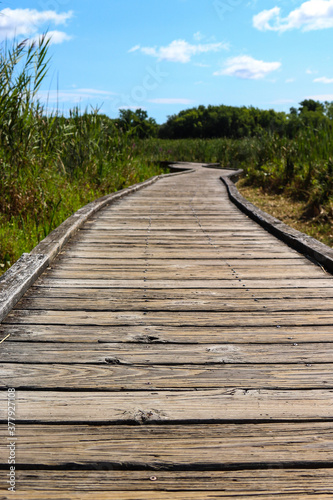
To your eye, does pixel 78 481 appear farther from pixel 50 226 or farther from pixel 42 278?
pixel 50 226

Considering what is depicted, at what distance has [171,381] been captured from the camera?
1.73 metres

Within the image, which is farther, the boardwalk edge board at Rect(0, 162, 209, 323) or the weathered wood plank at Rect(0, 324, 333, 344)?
the boardwalk edge board at Rect(0, 162, 209, 323)

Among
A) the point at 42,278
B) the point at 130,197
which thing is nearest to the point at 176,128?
the point at 130,197

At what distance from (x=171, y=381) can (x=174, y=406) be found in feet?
0.54

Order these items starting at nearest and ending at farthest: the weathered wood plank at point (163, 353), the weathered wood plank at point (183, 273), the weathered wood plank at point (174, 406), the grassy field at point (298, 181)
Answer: the weathered wood plank at point (174, 406) < the weathered wood plank at point (163, 353) < the weathered wood plank at point (183, 273) < the grassy field at point (298, 181)

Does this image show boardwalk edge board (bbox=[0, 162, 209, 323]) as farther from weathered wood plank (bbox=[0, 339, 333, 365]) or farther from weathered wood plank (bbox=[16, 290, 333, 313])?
weathered wood plank (bbox=[0, 339, 333, 365])

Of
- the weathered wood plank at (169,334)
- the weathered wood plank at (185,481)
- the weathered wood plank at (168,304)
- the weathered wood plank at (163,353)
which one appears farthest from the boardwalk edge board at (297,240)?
the weathered wood plank at (185,481)

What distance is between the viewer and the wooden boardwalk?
127 centimetres

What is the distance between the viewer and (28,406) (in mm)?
1560

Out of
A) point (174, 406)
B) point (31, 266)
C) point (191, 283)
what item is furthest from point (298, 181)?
point (174, 406)

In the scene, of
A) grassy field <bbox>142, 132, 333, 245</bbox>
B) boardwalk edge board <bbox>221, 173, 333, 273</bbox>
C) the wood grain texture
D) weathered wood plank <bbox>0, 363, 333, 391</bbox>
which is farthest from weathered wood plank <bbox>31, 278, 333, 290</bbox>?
grassy field <bbox>142, 132, 333, 245</bbox>

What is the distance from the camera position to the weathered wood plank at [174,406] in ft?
4.94

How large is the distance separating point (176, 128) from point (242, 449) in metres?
67.3

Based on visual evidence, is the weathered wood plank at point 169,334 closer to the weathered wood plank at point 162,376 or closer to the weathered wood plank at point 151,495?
the weathered wood plank at point 162,376
